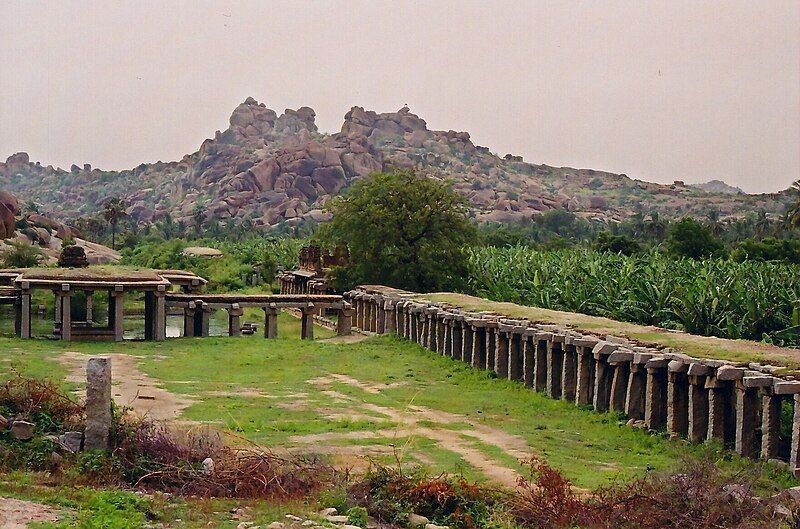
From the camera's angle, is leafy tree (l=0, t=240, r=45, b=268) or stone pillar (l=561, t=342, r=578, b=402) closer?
stone pillar (l=561, t=342, r=578, b=402)

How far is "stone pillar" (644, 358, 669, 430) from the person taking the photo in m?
20.4

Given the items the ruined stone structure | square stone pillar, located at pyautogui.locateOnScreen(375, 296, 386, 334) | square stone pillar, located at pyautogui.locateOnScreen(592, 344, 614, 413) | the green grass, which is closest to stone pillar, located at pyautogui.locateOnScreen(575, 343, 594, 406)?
square stone pillar, located at pyautogui.locateOnScreen(592, 344, 614, 413)

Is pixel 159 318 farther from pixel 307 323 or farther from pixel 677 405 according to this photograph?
pixel 677 405

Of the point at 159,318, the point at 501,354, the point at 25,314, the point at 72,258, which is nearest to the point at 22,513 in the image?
the point at 501,354

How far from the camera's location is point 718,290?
33844mm

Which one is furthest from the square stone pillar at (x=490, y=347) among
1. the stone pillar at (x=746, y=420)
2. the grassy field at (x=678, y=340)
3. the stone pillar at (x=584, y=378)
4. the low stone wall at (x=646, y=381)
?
the stone pillar at (x=746, y=420)

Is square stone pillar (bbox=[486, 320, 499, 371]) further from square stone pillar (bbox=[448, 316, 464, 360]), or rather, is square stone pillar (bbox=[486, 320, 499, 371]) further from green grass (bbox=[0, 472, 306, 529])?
green grass (bbox=[0, 472, 306, 529])

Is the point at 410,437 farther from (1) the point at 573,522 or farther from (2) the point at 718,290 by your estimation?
(2) the point at 718,290

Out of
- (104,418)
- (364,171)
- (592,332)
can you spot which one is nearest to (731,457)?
(592,332)

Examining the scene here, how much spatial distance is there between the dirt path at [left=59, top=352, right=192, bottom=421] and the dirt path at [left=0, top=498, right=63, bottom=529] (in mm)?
5410

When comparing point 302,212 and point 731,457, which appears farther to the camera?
point 302,212

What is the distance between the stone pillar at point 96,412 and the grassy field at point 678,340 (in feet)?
A: 36.9

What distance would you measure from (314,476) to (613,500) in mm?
4270

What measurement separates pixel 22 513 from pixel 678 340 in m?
14.6
